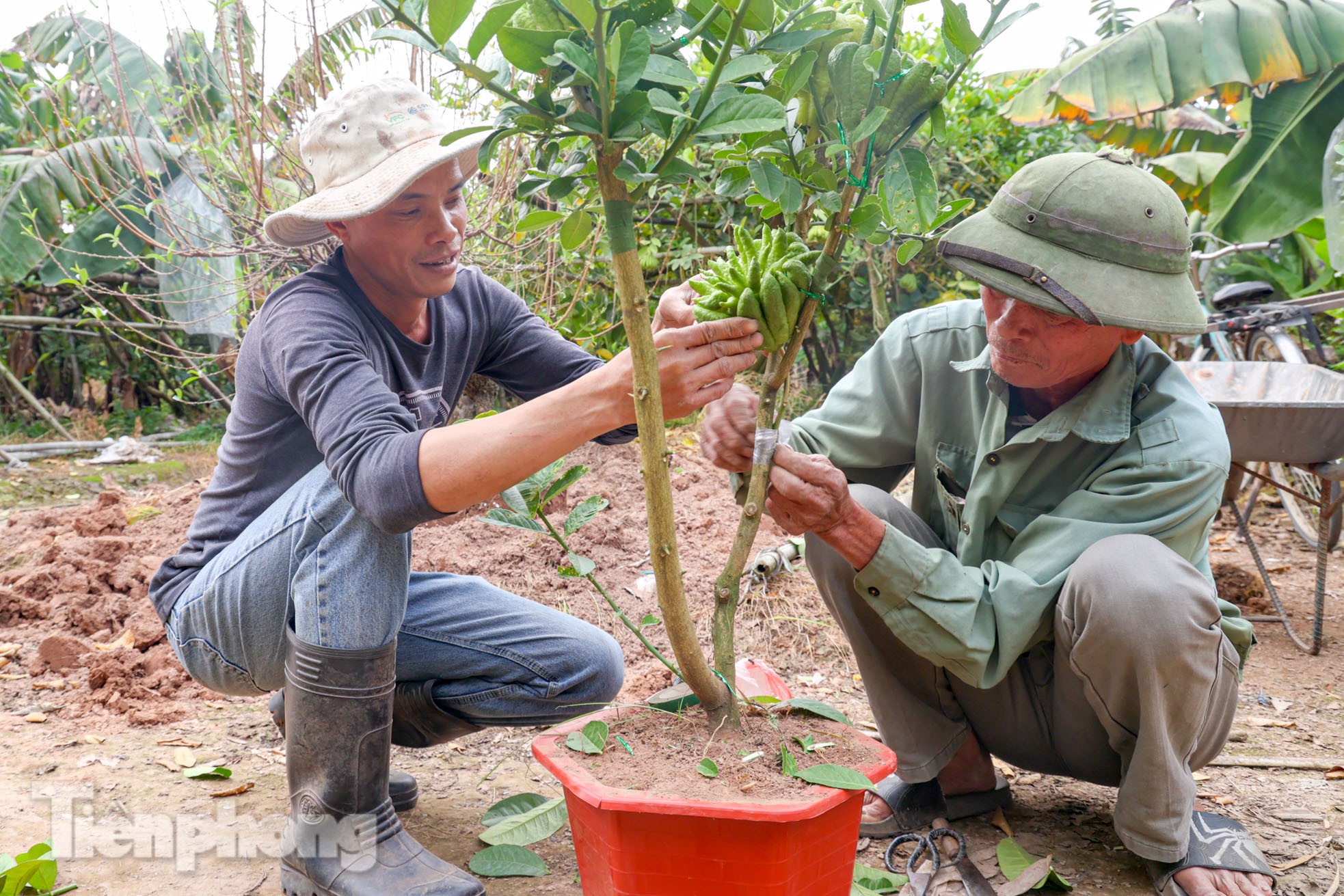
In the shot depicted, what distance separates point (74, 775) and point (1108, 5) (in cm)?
919

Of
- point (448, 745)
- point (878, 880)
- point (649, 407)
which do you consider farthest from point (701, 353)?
point (448, 745)

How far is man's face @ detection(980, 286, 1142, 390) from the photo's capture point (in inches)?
73.2

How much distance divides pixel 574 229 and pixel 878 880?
1389 millimetres

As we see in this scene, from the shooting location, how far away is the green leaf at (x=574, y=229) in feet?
4.99

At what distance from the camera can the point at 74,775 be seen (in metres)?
2.47

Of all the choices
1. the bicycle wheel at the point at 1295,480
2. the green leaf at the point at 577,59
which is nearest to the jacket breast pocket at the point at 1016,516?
the green leaf at the point at 577,59

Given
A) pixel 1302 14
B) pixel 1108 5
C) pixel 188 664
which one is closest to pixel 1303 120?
pixel 1302 14

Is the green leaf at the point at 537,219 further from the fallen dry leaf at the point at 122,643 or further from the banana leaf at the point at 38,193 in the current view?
the banana leaf at the point at 38,193

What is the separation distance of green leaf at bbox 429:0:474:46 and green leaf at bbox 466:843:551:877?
152cm

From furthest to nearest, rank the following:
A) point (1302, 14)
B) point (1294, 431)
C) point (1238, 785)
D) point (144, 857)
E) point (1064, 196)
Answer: point (1302, 14) < point (1294, 431) < point (1238, 785) < point (144, 857) < point (1064, 196)

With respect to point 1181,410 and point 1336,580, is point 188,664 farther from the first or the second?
point 1336,580

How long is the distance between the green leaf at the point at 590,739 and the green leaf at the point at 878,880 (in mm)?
637

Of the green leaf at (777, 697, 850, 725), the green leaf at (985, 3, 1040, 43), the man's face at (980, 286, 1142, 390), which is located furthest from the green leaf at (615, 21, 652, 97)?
the green leaf at (777, 697, 850, 725)

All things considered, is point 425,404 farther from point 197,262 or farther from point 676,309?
point 197,262
